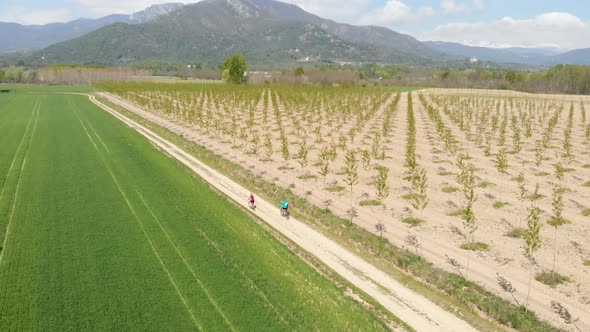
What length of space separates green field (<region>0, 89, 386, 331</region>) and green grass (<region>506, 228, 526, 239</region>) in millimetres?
10513

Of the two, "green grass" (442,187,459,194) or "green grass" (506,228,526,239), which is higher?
"green grass" (442,187,459,194)

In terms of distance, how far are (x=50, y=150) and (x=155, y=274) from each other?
28348 mm

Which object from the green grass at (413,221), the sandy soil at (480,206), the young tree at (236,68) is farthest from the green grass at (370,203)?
the young tree at (236,68)

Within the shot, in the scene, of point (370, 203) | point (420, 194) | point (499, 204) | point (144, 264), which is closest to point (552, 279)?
point (499, 204)

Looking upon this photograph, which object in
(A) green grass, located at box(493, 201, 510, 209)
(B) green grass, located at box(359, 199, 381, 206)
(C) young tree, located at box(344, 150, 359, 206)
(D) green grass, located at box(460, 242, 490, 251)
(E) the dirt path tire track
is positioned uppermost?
(C) young tree, located at box(344, 150, 359, 206)

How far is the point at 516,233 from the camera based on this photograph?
69.1 ft

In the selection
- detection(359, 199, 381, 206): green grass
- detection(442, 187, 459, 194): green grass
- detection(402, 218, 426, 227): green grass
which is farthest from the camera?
detection(442, 187, 459, 194): green grass

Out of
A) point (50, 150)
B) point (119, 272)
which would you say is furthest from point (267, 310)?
point (50, 150)

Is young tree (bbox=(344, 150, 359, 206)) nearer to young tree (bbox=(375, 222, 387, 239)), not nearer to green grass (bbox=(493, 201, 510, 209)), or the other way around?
young tree (bbox=(375, 222, 387, 239))

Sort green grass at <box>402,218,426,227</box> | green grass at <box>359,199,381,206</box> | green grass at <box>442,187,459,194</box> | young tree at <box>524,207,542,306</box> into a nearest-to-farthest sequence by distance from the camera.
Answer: young tree at <box>524,207,542,306</box>
green grass at <box>402,218,426,227</box>
green grass at <box>359,199,381,206</box>
green grass at <box>442,187,459,194</box>

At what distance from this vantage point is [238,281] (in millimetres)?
15961

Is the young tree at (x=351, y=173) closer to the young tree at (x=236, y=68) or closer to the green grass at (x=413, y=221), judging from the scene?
the green grass at (x=413, y=221)

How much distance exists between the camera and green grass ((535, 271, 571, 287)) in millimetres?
16422

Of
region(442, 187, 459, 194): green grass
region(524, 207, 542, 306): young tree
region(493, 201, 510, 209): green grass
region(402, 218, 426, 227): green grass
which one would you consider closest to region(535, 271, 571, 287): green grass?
region(524, 207, 542, 306): young tree
